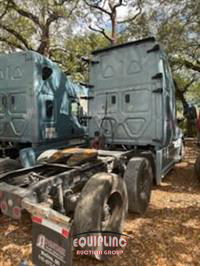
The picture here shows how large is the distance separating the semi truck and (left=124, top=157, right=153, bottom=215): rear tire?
2 centimetres

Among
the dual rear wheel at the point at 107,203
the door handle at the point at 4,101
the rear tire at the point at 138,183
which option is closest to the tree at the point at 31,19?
the door handle at the point at 4,101

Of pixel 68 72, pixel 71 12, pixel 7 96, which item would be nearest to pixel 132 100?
pixel 7 96

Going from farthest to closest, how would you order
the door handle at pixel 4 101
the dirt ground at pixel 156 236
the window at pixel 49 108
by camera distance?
the door handle at pixel 4 101
the window at pixel 49 108
the dirt ground at pixel 156 236

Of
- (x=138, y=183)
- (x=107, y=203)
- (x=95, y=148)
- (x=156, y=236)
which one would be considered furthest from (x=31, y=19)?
(x=156, y=236)

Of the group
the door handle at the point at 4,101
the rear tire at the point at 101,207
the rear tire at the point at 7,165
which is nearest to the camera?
the rear tire at the point at 101,207

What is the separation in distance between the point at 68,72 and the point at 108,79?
7.87 m

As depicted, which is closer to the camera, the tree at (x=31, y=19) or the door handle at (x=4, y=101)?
the door handle at (x=4, y=101)

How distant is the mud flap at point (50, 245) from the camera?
72.7 inches

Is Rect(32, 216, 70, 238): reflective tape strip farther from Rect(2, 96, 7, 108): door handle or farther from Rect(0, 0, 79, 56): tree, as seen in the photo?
Rect(0, 0, 79, 56): tree

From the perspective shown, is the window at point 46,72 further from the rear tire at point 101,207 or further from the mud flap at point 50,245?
the mud flap at point 50,245

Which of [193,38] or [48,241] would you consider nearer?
[48,241]

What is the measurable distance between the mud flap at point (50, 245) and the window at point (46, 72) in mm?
4286

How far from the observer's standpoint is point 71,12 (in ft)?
39.5

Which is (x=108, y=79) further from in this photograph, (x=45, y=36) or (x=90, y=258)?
(x=45, y=36)
